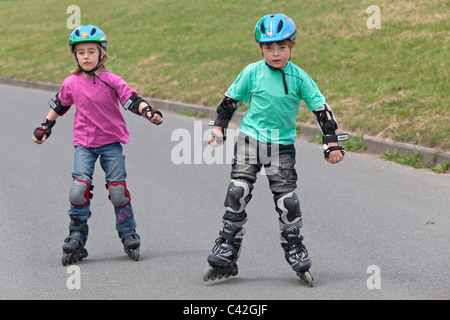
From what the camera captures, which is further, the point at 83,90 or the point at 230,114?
the point at 83,90

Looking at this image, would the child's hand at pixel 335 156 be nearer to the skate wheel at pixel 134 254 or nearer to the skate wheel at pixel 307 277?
the skate wheel at pixel 307 277

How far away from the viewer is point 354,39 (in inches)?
682

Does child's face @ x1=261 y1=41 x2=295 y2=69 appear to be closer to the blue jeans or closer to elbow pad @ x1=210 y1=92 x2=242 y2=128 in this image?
elbow pad @ x1=210 y1=92 x2=242 y2=128

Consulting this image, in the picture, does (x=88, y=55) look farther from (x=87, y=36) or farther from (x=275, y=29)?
(x=275, y=29)

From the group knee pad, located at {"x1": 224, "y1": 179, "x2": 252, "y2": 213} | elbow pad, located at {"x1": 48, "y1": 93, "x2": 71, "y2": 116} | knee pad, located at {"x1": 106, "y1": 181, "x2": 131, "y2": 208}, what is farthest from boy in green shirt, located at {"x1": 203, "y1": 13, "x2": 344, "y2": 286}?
elbow pad, located at {"x1": 48, "y1": 93, "x2": 71, "y2": 116}

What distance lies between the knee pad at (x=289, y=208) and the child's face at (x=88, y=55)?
5.47 feet

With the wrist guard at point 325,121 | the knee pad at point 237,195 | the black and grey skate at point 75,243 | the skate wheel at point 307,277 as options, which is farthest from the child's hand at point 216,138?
the black and grey skate at point 75,243

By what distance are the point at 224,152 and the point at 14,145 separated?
9.95 feet

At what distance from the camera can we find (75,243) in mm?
5871

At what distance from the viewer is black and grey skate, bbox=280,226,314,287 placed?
205 inches

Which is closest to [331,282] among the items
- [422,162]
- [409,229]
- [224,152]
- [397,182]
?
[409,229]

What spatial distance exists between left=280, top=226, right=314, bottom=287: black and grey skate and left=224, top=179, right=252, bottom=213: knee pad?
346 millimetres

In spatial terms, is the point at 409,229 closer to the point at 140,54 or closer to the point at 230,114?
the point at 230,114
